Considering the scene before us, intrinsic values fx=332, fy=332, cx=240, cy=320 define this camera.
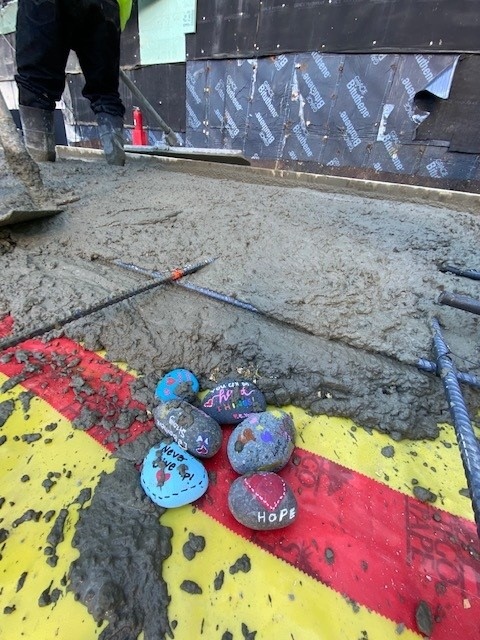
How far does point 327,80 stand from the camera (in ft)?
13.9

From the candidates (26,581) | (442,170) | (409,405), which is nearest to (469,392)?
(409,405)

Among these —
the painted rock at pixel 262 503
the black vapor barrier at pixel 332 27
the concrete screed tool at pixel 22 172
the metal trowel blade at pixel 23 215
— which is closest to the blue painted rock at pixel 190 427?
the painted rock at pixel 262 503

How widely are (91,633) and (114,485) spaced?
0.90 ft

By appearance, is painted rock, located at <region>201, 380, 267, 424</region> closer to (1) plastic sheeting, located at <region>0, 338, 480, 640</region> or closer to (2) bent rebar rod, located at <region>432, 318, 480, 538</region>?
(1) plastic sheeting, located at <region>0, 338, 480, 640</region>

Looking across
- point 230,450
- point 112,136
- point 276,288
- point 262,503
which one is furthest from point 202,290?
point 112,136

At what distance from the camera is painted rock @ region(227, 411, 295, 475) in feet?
2.80

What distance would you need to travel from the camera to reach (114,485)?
0.83 meters

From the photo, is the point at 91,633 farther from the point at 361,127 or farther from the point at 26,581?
the point at 361,127

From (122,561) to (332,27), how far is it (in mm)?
5421

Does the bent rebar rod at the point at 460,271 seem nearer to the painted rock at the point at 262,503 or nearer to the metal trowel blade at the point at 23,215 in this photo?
the painted rock at the point at 262,503

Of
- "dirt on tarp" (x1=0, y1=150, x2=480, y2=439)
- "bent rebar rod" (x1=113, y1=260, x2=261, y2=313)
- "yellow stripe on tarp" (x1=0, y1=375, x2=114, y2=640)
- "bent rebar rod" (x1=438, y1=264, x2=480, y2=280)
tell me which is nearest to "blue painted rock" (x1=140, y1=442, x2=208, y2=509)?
"yellow stripe on tarp" (x1=0, y1=375, x2=114, y2=640)

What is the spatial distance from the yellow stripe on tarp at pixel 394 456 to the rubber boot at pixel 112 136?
9.67 feet

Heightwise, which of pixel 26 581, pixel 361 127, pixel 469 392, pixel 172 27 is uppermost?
pixel 172 27

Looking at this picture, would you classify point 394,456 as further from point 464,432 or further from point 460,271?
point 460,271
